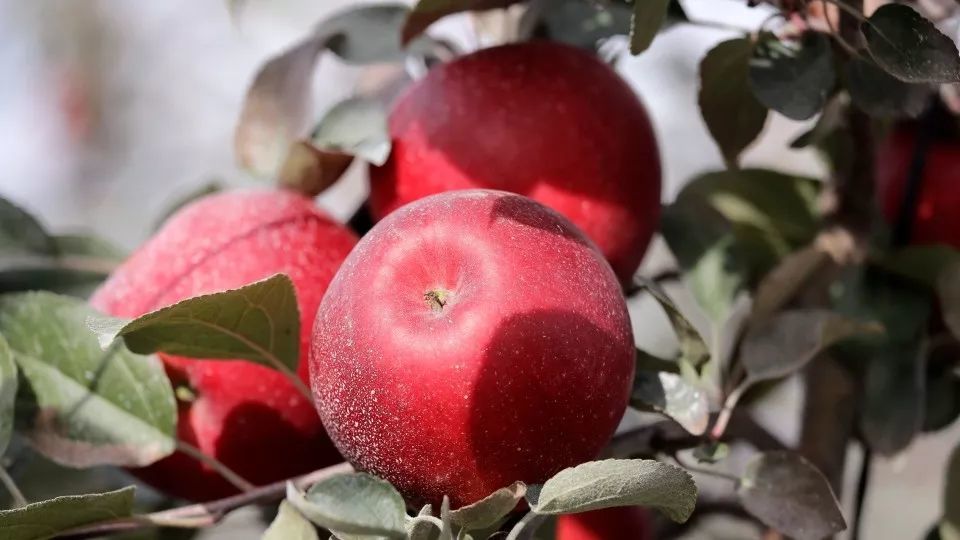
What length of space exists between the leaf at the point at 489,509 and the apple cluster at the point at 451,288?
0.02 meters

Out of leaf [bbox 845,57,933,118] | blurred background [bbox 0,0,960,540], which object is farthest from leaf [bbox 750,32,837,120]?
blurred background [bbox 0,0,960,540]

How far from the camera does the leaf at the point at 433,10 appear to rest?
51 centimetres

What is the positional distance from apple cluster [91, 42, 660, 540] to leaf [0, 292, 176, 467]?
0.7 inches

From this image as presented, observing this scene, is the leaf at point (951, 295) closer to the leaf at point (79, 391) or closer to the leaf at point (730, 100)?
the leaf at point (730, 100)

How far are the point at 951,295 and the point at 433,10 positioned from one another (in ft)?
1.18

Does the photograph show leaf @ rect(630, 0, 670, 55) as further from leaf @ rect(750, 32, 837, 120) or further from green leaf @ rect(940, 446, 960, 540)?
green leaf @ rect(940, 446, 960, 540)

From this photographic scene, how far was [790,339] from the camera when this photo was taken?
0.54 m

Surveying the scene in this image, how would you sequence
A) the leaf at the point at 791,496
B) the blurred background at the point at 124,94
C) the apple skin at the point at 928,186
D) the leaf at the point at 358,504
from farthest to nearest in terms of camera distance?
the blurred background at the point at 124,94
the apple skin at the point at 928,186
the leaf at the point at 791,496
the leaf at the point at 358,504

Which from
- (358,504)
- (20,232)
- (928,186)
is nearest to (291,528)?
(358,504)

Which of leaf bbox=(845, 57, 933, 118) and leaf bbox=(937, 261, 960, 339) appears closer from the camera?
leaf bbox=(845, 57, 933, 118)

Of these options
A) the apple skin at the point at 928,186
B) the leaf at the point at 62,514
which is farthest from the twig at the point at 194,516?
the apple skin at the point at 928,186

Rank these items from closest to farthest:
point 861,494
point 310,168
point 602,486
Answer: point 602,486 < point 310,168 < point 861,494

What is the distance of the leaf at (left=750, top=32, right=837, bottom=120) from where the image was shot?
467mm

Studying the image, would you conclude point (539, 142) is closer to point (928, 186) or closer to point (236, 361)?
point (236, 361)
